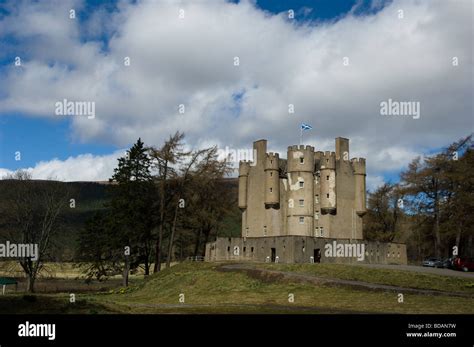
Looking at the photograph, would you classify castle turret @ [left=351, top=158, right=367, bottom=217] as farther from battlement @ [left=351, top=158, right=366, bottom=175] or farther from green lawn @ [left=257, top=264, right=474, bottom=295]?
green lawn @ [left=257, top=264, right=474, bottom=295]

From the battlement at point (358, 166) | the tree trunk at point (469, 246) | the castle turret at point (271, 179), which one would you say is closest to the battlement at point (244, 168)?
the castle turret at point (271, 179)

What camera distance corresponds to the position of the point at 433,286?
1425 inches

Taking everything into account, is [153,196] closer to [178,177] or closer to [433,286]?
[178,177]

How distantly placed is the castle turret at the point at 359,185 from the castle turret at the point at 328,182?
360 cm

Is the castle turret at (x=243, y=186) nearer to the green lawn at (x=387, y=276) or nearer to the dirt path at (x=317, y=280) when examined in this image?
the dirt path at (x=317, y=280)

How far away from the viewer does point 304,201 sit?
2470 inches

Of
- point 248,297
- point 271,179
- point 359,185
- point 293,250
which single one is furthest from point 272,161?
point 248,297

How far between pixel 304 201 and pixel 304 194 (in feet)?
2.72

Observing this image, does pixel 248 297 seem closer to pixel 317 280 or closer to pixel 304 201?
pixel 317 280

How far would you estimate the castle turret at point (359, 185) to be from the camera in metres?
65.2

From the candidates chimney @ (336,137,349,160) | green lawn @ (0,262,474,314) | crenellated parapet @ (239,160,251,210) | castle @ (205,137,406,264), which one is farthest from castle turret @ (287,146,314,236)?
green lawn @ (0,262,474,314)
